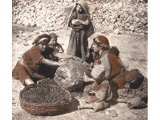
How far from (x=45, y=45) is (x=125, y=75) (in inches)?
41.2

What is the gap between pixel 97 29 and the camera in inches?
243

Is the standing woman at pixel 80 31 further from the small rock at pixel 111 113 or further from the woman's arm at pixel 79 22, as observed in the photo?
the small rock at pixel 111 113

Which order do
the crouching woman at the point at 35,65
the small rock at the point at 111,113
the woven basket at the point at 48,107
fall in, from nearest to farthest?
the woven basket at the point at 48,107
the small rock at the point at 111,113
the crouching woman at the point at 35,65

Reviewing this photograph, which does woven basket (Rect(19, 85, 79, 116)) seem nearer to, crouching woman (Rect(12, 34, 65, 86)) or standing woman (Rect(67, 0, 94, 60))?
crouching woman (Rect(12, 34, 65, 86))

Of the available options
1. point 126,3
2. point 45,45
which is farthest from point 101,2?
point 45,45

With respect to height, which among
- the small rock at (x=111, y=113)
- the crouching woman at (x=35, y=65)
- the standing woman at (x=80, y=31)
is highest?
the standing woman at (x=80, y=31)

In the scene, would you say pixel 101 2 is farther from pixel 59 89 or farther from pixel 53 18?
pixel 59 89

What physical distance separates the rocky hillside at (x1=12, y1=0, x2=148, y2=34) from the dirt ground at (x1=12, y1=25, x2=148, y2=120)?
0.29 feet

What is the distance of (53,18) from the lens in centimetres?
627

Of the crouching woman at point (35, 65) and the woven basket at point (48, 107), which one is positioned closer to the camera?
the woven basket at point (48, 107)

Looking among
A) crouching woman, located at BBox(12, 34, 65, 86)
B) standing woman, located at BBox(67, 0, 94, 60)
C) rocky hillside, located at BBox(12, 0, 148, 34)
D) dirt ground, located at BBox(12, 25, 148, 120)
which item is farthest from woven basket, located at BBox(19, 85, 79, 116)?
rocky hillside, located at BBox(12, 0, 148, 34)

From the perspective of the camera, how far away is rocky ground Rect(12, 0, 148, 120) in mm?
6000

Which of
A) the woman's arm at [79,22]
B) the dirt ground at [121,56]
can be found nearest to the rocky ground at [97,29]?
the dirt ground at [121,56]

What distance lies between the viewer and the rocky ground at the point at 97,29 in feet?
19.7
